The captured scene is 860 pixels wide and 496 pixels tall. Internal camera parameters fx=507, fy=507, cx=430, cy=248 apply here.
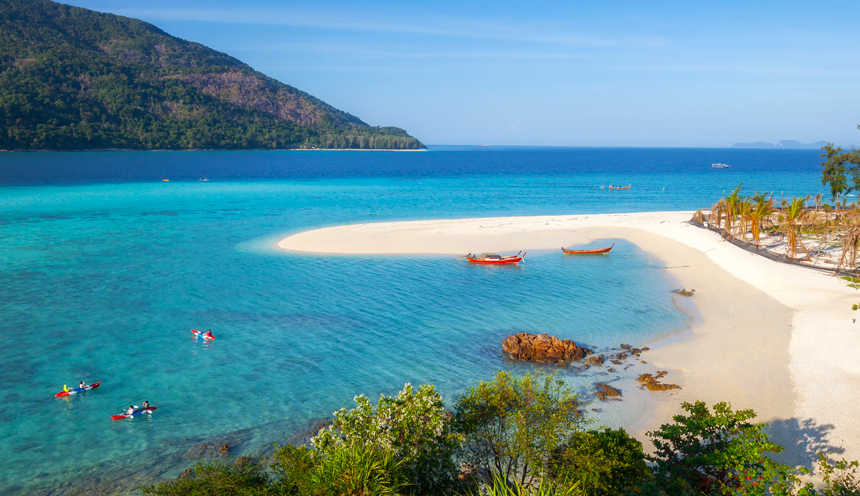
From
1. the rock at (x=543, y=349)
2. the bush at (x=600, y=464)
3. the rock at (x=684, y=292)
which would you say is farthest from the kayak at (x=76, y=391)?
the rock at (x=684, y=292)

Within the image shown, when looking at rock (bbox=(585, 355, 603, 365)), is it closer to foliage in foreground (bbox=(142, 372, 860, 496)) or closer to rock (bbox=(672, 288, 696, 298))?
foliage in foreground (bbox=(142, 372, 860, 496))

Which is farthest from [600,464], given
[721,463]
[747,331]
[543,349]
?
[747,331]

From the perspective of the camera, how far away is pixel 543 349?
23.2 m

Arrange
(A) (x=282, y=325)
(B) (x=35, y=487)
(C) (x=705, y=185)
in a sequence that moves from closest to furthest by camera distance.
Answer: (B) (x=35, y=487) → (A) (x=282, y=325) → (C) (x=705, y=185)

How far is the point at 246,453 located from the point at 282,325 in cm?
1166

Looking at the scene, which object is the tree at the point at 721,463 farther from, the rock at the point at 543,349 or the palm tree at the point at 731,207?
the palm tree at the point at 731,207

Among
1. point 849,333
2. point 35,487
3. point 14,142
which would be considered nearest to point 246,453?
point 35,487

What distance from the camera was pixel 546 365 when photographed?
74.4ft

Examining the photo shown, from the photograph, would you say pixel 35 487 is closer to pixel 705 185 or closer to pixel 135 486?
pixel 135 486

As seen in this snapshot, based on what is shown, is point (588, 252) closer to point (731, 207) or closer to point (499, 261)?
point (499, 261)

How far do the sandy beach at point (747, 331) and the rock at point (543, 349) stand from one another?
348 cm

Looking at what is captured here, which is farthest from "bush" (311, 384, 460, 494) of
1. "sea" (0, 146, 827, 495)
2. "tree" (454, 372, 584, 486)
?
"sea" (0, 146, 827, 495)

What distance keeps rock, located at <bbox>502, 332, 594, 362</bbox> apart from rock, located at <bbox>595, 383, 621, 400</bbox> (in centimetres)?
273

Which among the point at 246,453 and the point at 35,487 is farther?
the point at 246,453
